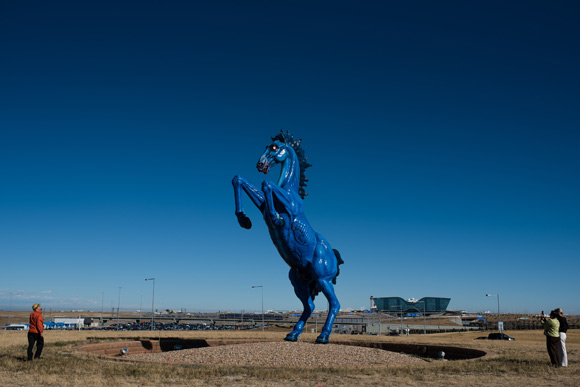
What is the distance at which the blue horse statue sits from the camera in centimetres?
1686

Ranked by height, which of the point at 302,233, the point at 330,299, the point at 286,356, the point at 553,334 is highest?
the point at 302,233

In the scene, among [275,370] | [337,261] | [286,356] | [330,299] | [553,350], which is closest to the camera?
[275,370]

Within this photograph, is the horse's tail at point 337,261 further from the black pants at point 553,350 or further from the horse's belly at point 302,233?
the black pants at point 553,350

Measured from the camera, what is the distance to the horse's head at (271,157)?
18.1 meters

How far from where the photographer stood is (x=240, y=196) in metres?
16.9

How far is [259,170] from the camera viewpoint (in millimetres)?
18031

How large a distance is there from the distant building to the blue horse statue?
8701 centimetres

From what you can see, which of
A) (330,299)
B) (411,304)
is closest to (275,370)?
(330,299)

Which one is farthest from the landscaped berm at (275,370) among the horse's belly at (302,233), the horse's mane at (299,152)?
the horse's mane at (299,152)

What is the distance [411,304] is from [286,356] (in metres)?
97.0

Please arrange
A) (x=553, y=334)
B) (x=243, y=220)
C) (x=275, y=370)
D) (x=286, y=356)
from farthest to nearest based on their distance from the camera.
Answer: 1. (x=243, y=220)
2. (x=286, y=356)
3. (x=553, y=334)
4. (x=275, y=370)

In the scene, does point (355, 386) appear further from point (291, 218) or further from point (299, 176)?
point (299, 176)

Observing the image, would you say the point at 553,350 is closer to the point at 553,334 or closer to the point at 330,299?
the point at 553,334

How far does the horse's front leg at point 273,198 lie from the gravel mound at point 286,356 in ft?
13.2
